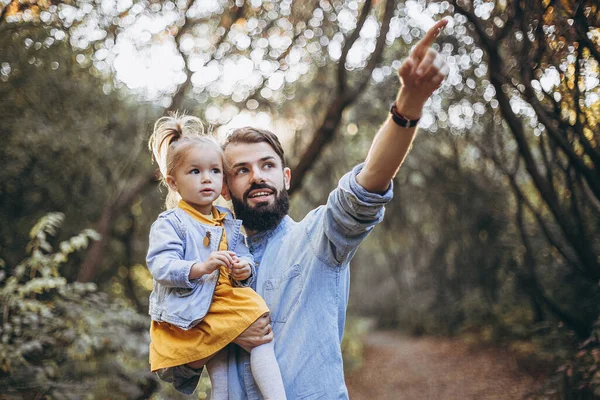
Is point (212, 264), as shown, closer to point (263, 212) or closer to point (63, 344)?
point (263, 212)

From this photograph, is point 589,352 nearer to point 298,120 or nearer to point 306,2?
point 306,2

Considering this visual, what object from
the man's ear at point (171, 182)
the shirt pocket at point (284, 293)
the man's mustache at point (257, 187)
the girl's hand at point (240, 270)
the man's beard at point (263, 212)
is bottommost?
the shirt pocket at point (284, 293)

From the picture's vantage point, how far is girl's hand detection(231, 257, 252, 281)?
7.20 feet

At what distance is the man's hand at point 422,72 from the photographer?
155 cm

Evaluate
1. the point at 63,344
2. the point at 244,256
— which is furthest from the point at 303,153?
the point at 244,256

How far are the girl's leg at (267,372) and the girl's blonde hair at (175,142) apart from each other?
89 cm

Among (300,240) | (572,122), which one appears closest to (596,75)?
(572,122)

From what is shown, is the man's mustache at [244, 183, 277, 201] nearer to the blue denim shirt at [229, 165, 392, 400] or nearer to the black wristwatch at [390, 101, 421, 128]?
the blue denim shirt at [229, 165, 392, 400]

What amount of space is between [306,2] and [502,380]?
6.88 m

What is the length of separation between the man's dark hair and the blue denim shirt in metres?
0.46

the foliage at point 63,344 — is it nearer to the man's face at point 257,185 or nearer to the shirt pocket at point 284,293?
the man's face at point 257,185

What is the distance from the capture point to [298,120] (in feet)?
45.2

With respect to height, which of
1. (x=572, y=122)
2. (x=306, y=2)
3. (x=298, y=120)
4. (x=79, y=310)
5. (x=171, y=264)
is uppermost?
(x=298, y=120)

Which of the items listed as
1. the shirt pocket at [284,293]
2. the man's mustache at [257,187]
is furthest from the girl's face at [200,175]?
the shirt pocket at [284,293]
